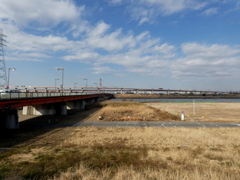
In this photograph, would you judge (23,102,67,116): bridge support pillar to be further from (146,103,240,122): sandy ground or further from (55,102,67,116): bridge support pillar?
(146,103,240,122): sandy ground

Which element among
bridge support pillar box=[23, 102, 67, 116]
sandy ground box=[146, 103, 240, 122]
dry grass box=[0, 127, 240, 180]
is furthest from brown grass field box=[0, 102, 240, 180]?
bridge support pillar box=[23, 102, 67, 116]

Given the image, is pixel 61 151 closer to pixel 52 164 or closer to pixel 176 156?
pixel 52 164

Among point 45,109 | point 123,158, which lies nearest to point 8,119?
point 45,109

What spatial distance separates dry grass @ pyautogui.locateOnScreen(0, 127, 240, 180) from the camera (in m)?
11.6

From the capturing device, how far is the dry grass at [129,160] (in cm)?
1155

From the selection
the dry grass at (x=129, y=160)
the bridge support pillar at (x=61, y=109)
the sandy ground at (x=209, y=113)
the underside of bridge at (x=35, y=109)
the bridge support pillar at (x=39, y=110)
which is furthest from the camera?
the bridge support pillar at (x=61, y=109)

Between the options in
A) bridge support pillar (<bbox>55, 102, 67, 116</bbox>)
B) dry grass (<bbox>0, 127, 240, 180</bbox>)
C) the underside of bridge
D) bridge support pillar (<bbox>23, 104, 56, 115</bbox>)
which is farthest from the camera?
bridge support pillar (<bbox>55, 102, 67, 116</bbox>)

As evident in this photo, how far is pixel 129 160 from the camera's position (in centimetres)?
1542

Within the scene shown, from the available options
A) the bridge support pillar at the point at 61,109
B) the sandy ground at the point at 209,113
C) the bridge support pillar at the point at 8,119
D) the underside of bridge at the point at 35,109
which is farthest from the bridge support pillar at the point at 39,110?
the sandy ground at the point at 209,113

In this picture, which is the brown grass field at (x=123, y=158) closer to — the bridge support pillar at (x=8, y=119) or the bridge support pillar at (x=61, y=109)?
the bridge support pillar at (x=8, y=119)

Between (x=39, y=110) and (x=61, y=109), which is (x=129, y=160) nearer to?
(x=61, y=109)

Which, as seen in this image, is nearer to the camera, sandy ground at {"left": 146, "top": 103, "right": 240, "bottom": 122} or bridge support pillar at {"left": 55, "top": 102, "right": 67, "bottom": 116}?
sandy ground at {"left": 146, "top": 103, "right": 240, "bottom": 122}

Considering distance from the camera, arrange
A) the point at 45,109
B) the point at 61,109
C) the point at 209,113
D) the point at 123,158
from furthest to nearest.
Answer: the point at 209,113 < the point at 61,109 < the point at 45,109 < the point at 123,158

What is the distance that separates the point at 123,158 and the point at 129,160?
814 millimetres
